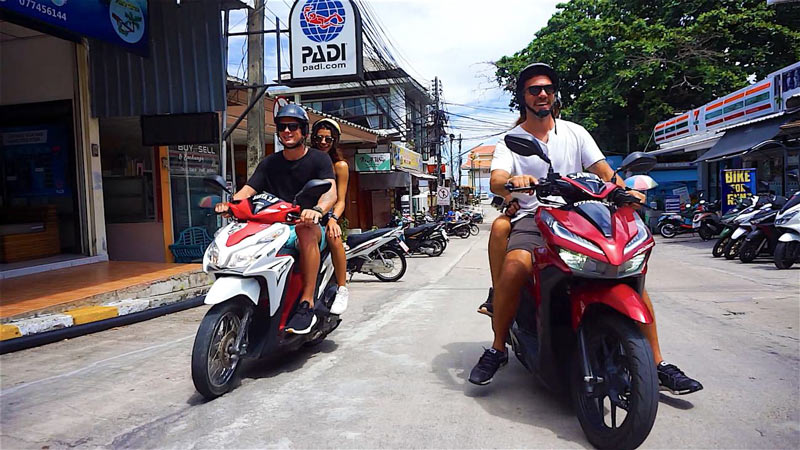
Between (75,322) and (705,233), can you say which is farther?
(705,233)

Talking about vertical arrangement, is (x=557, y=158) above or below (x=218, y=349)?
above

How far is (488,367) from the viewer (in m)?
3.22

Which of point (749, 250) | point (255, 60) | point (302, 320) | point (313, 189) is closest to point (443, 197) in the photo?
point (749, 250)

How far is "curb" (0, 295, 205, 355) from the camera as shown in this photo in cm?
479

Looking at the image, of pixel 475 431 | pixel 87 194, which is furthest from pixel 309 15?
pixel 475 431

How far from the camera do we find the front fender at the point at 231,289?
317 centimetres

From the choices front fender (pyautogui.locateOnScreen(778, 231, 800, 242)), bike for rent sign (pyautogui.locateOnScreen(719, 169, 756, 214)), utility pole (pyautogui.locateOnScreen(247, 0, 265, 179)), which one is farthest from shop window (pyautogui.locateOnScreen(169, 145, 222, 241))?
bike for rent sign (pyautogui.locateOnScreen(719, 169, 756, 214))

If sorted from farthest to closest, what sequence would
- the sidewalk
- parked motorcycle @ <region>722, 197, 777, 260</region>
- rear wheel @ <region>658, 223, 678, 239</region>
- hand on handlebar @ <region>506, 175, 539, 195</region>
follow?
rear wheel @ <region>658, 223, 678, 239</region> < parked motorcycle @ <region>722, 197, 777, 260</region> < the sidewalk < hand on handlebar @ <region>506, 175, 539, 195</region>

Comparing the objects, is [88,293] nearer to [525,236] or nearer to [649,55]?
[525,236]

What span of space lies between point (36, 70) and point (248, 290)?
25.1ft

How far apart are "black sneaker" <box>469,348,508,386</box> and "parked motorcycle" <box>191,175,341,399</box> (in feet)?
4.24

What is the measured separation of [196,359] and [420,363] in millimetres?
1546

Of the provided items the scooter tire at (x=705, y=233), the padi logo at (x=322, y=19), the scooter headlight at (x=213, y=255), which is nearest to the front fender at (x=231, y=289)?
the scooter headlight at (x=213, y=255)

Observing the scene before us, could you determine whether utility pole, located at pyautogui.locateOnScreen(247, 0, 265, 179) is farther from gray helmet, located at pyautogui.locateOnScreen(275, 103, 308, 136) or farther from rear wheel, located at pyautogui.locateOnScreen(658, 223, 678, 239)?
rear wheel, located at pyautogui.locateOnScreen(658, 223, 678, 239)
